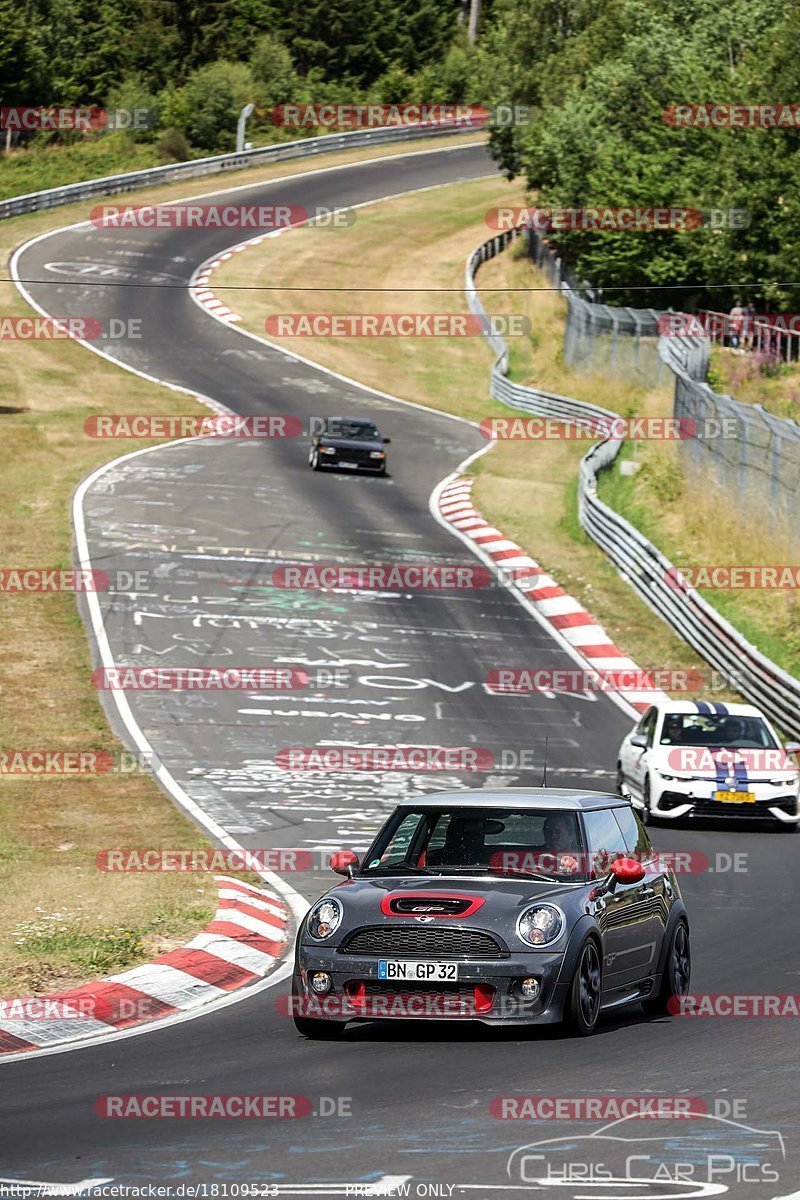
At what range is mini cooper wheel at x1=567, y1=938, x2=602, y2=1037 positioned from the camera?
1056 centimetres

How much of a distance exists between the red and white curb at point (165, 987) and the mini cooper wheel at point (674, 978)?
288cm

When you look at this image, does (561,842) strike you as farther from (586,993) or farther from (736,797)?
(736,797)

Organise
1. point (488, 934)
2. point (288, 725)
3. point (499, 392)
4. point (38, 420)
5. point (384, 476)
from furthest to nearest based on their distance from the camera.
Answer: point (499, 392)
point (38, 420)
point (384, 476)
point (288, 725)
point (488, 934)

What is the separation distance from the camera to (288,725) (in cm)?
2642

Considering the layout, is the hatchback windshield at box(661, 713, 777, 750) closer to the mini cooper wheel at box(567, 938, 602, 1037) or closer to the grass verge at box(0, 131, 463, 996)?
the grass verge at box(0, 131, 463, 996)

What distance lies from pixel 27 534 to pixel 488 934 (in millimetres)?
27978

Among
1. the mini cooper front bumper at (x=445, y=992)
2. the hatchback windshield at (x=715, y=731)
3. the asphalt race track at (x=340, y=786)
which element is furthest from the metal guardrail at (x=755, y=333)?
the mini cooper front bumper at (x=445, y=992)

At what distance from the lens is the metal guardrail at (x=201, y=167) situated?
78688 millimetres

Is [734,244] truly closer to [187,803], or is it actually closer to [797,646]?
[797,646]

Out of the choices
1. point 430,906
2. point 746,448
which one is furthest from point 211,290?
point 430,906

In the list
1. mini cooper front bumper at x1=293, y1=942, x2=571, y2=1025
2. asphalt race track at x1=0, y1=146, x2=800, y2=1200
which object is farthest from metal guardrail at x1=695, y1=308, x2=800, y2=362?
mini cooper front bumper at x1=293, y1=942, x2=571, y2=1025

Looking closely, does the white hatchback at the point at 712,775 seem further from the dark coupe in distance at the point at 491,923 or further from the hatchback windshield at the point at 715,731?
the dark coupe in distance at the point at 491,923

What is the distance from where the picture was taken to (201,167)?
83.9 metres

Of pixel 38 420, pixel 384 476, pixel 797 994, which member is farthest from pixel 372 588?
pixel 797 994
